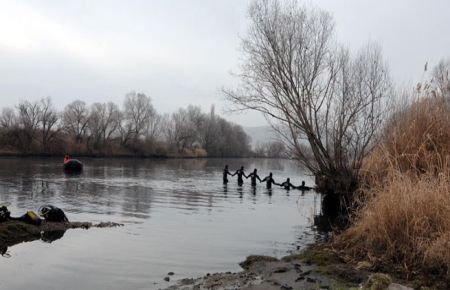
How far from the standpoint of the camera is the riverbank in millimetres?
6805

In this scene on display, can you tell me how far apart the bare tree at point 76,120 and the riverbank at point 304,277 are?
93771 millimetres

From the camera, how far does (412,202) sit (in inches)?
294

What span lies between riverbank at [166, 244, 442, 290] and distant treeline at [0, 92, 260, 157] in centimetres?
8083

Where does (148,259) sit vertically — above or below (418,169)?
below

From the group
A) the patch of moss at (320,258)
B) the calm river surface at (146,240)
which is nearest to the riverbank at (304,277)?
the patch of moss at (320,258)

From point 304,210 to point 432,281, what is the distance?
1571 centimetres

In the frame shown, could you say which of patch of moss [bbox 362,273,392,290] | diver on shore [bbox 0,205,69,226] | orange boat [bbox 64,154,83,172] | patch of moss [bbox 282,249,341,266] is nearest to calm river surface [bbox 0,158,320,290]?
diver on shore [bbox 0,205,69,226]

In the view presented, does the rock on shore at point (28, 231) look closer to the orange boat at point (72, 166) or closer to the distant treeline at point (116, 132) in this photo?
the orange boat at point (72, 166)

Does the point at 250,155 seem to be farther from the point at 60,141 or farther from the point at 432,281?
the point at 432,281

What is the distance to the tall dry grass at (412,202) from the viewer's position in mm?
7070

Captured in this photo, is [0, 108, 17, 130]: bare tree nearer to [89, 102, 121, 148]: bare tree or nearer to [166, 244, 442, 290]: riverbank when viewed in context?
[89, 102, 121, 148]: bare tree

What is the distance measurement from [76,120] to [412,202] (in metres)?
99.2

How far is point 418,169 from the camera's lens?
30.0ft

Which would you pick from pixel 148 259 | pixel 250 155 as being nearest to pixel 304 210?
pixel 148 259
